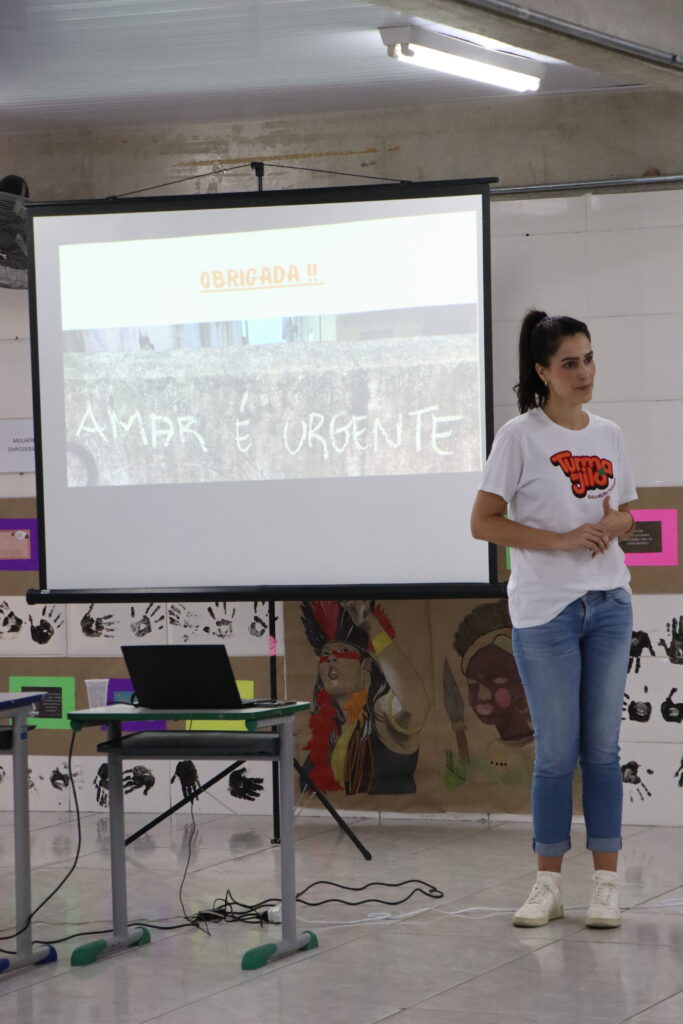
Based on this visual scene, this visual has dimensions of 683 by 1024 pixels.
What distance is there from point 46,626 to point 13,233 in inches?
62.5

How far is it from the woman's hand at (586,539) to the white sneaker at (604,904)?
87cm

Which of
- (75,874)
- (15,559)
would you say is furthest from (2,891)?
(15,559)

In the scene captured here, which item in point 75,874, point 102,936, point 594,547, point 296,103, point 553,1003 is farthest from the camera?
point 296,103

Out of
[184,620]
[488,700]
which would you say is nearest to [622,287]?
[488,700]

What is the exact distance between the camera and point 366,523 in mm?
4555

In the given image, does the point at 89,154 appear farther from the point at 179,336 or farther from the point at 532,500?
the point at 532,500

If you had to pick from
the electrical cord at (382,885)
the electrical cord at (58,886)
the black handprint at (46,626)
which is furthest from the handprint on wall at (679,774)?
the black handprint at (46,626)

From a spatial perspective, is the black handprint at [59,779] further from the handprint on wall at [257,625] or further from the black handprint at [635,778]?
the black handprint at [635,778]

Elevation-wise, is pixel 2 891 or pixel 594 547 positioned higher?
pixel 594 547

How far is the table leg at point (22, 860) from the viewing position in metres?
3.15

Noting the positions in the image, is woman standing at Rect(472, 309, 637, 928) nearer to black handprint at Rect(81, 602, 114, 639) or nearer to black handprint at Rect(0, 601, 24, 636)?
black handprint at Rect(81, 602, 114, 639)

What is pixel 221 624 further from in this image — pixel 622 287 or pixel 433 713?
pixel 622 287

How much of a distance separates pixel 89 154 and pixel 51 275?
29.4 inches

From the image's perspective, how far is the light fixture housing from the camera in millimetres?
4066
